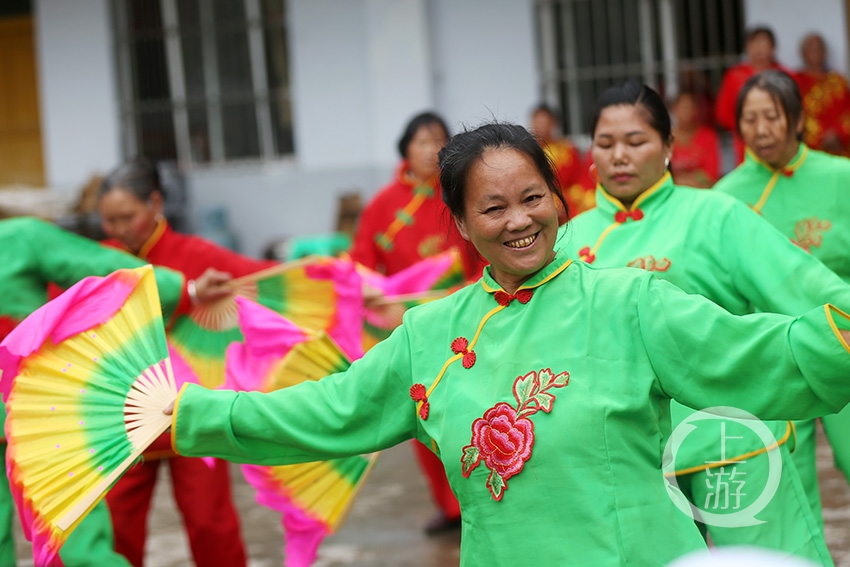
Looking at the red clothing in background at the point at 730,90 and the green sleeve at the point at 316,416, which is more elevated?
the red clothing in background at the point at 730,90

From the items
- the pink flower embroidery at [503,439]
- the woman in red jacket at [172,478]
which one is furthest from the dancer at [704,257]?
the woman in red jacket at [172,478]

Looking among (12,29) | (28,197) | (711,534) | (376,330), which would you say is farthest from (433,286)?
(12,29)

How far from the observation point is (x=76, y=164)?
11.6 meters

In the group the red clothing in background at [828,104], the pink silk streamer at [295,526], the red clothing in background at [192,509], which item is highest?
the red clothing in background at [828,104]

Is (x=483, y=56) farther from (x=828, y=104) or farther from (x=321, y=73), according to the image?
(x=828, y=104)

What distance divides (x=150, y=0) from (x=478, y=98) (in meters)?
3.37

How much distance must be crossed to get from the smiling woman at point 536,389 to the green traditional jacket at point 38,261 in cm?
145

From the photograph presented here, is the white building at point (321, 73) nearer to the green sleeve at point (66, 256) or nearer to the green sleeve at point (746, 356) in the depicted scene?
the green sleeve at point (66, 256)

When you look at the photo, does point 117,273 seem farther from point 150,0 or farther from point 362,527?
point 150,0

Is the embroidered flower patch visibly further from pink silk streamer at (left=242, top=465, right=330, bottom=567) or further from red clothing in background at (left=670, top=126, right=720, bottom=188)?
red clothing in background at (left=670, top=126, right=720, bottom=188)

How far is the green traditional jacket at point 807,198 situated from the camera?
4043 millimetres

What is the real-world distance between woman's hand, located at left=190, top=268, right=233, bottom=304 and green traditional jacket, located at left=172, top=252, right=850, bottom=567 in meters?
1.75

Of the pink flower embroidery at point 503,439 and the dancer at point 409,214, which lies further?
the dancer at point 409,214

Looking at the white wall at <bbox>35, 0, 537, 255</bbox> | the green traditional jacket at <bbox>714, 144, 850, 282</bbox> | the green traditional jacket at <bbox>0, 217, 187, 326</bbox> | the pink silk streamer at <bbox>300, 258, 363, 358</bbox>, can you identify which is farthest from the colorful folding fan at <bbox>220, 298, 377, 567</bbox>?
the white wall at <bbox>35, 0, 537, 255</bbox>
